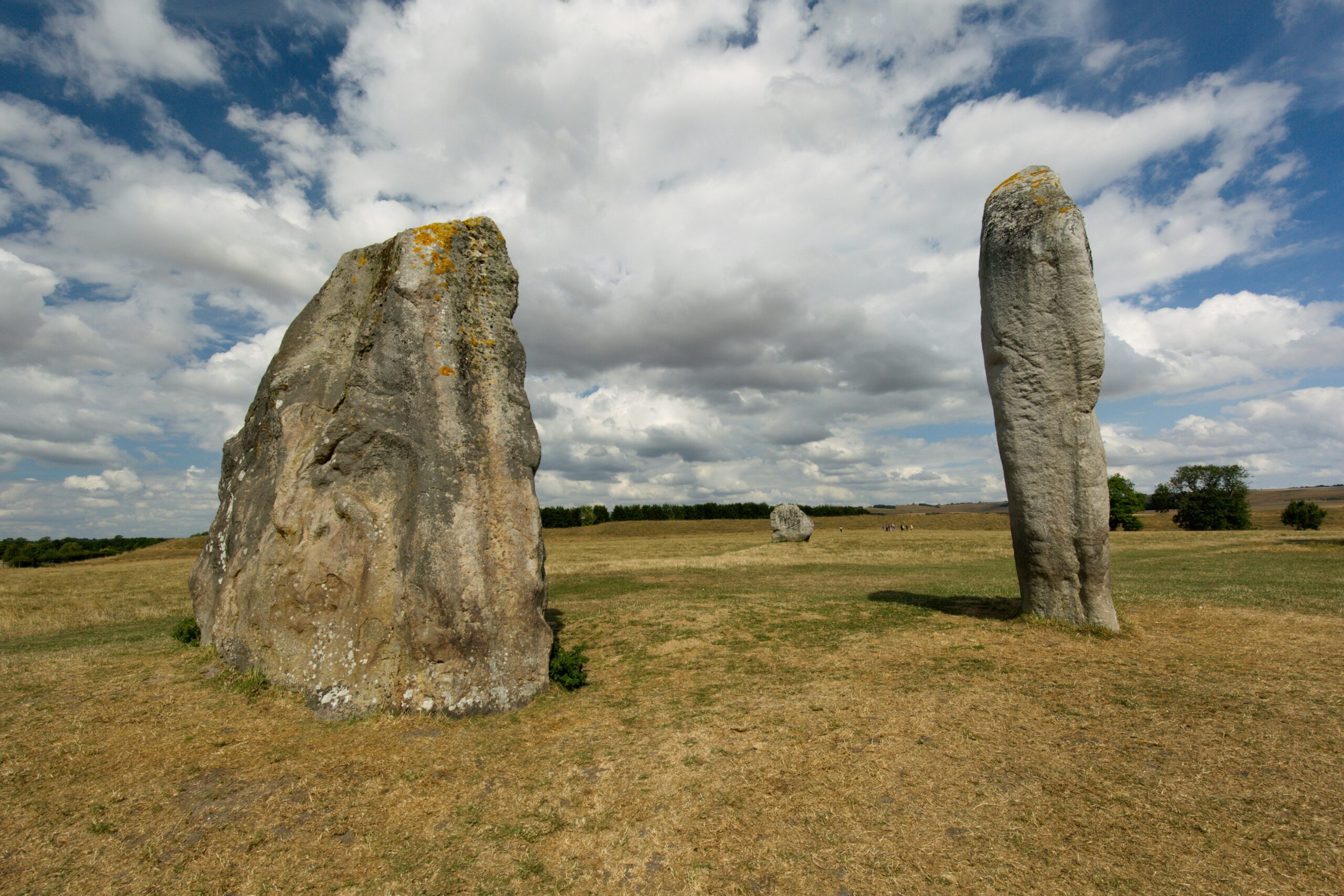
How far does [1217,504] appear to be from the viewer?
6184 centimetres

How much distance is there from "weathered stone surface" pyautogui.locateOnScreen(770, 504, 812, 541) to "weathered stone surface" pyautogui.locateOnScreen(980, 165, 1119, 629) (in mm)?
26534

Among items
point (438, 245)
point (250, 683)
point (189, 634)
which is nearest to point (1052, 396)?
point (438, 245)

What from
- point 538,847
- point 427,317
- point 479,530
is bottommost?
point 538,847

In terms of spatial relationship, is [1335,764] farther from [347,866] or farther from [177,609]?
[177,609]

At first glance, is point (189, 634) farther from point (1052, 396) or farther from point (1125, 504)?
point (1125, 504)

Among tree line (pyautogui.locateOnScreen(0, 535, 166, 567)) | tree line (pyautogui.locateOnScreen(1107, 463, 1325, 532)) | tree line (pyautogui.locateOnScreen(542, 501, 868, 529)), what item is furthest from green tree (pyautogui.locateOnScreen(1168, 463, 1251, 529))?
tree line (pyautogui.locateOnScreen(0, 535, 166, 567))

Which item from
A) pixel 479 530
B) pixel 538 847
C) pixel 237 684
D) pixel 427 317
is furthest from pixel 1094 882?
pixel 237 684

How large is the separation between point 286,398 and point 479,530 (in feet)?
12.9

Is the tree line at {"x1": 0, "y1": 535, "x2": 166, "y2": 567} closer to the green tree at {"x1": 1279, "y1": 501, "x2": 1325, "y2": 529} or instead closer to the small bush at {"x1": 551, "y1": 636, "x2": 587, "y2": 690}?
the small bush at {"x1": 551, "y1": 636, "x2": 587, "y2": 690}

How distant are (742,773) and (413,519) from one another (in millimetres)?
4757

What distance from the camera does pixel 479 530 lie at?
26.1 ft

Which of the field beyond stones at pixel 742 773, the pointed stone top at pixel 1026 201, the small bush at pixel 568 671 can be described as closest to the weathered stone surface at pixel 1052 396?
the pointed stone top at pixel 1026 201

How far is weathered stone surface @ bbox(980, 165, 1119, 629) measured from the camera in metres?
10.6

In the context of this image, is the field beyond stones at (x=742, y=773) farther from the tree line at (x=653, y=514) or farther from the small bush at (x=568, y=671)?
the tree line at (x=653, y=514)
